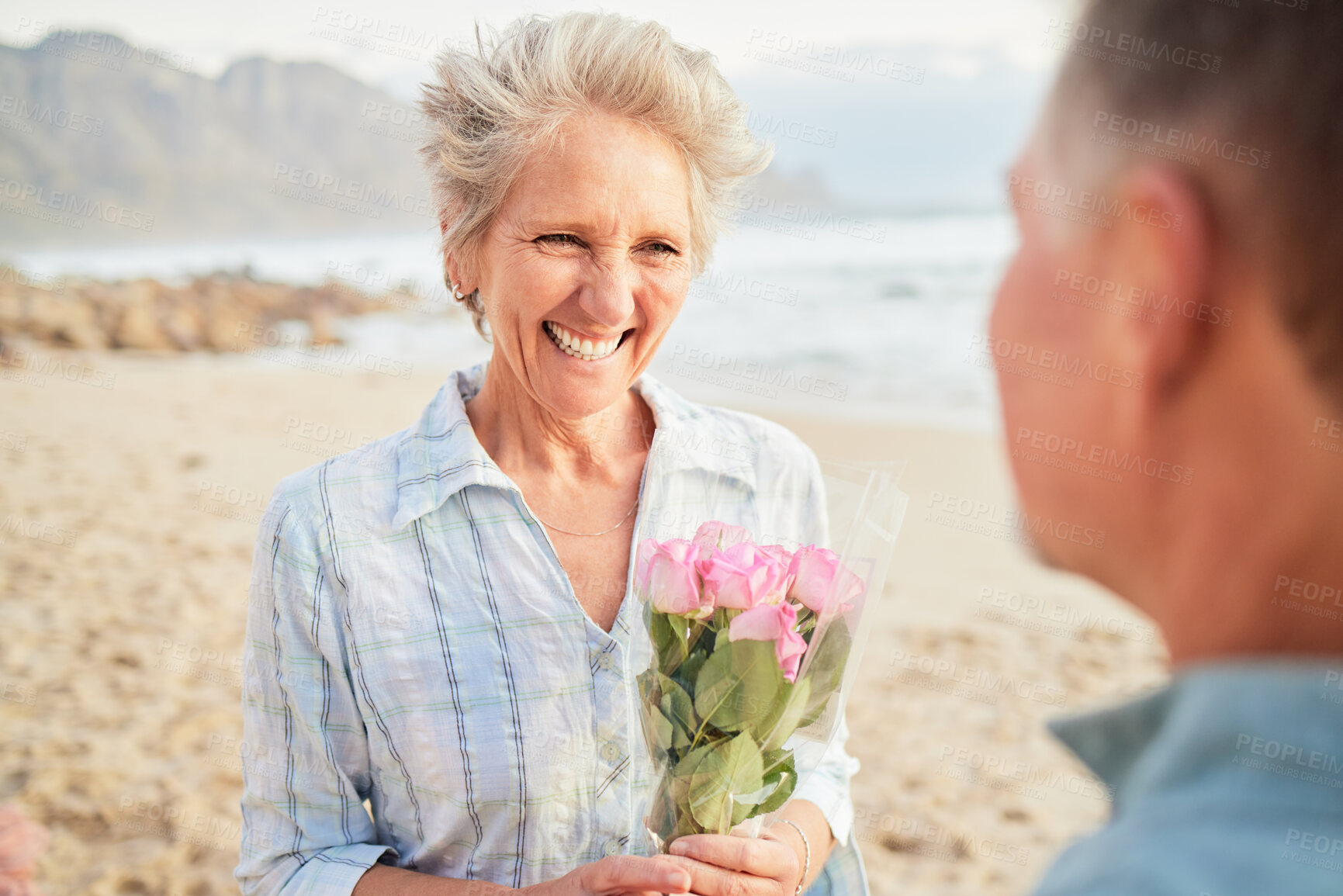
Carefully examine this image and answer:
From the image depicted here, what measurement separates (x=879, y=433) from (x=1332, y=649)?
9763 millimetres

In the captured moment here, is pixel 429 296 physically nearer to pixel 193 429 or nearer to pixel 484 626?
pixel 193 429

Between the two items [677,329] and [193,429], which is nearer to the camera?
[193,429]

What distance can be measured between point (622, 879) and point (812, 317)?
1512 centimetres

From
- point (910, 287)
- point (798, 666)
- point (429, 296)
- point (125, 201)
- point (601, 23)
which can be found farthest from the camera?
point (125, 201)

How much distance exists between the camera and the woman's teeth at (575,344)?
1999 millimetres

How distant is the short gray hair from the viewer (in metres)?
1.94

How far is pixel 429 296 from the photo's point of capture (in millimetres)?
21719

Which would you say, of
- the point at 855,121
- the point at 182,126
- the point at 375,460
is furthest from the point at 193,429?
the point at 182,126
